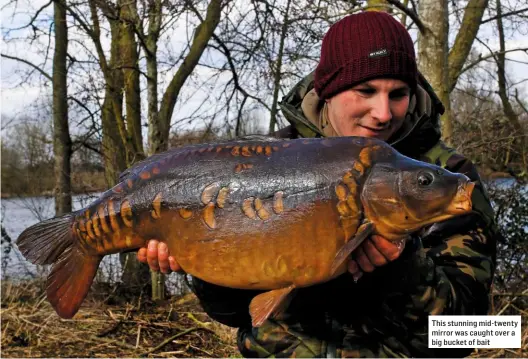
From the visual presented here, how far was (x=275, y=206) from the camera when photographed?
160 centimetres

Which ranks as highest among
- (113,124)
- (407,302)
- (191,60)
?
(191,60)

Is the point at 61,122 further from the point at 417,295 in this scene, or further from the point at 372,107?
the point at 417,295

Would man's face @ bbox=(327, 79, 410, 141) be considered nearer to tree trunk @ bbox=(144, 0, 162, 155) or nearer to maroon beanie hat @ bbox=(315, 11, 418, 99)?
maroon beanie hat @ bbox=(315, 11, 418, 99)

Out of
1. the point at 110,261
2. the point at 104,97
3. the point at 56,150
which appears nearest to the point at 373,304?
the point at 110,261

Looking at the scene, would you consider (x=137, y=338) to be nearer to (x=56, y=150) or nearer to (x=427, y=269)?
(x=56, y=150)

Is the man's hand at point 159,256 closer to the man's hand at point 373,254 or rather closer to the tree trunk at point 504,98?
the man's hand at point 373,254

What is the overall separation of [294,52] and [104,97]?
2.53 metres

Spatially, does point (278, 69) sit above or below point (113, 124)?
above

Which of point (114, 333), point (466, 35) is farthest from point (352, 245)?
point (466, 35)

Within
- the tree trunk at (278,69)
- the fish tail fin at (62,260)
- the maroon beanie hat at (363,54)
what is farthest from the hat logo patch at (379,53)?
the tree trunk at (278,69)

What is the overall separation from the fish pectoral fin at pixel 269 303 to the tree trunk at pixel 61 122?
20.4ft

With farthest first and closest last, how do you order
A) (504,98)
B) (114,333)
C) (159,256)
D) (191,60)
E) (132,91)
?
(504,98) < (132,91) < (191,60) < (114,333) < (159,256)

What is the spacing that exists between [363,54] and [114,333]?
4.31 m

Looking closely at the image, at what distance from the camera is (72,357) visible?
4.89m
